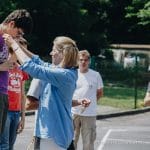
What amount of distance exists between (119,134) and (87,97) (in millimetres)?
5675

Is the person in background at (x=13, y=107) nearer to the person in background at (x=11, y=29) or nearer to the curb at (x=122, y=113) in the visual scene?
the person in background at (x=11, y=29)

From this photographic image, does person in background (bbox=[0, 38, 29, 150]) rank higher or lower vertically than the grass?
higher

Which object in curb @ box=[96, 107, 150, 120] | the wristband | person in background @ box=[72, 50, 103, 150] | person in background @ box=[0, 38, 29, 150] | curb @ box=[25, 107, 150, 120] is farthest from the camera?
curb @ box=[96, 107, 150, 120]

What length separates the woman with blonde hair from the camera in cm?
606

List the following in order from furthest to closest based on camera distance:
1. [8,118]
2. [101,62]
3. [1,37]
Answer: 1. [101,62]
2. [8,118]
3. [1,37]

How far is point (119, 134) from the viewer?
15.5 m

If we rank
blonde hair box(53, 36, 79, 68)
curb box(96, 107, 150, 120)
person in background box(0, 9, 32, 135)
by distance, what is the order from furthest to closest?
curb box(96, 107, 150, 120), person in background box(0, 9, 32, 135), blonde hair box(53, 36, 79, 68)

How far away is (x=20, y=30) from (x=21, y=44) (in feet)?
0.46

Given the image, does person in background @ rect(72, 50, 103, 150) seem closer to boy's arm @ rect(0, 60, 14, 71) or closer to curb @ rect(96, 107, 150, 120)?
boy's arm @ rect(0, 60, 14, 71)

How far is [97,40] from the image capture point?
40094 mm

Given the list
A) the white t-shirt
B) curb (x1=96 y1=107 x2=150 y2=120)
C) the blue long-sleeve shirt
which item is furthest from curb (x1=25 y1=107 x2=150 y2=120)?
the blue long-sleeve shirt

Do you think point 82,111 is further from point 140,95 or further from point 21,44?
point 140,95

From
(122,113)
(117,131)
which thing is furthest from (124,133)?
(122,113)

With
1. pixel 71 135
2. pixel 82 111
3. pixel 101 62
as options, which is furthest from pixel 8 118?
pixel 101 62
